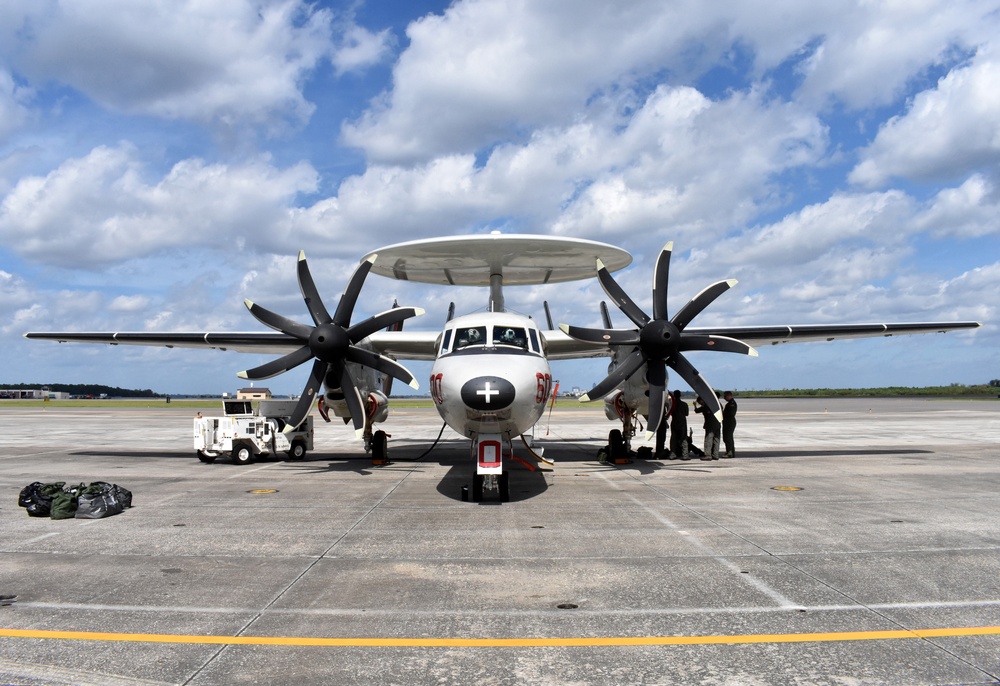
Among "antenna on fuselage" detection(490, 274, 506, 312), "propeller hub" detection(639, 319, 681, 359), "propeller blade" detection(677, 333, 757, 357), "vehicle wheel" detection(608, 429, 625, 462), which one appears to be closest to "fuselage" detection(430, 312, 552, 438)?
"propeller hub" detection(639, 319, 681, 359)

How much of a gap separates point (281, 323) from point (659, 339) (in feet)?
32.7

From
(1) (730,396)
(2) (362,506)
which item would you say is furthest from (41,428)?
Answer: (1) (730,396)

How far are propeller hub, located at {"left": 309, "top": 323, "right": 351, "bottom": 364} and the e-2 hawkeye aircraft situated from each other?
0.09 feet

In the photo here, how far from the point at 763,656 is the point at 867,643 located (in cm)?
97

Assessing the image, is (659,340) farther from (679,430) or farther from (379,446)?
(379,446)

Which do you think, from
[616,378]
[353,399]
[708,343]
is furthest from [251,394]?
[708,343]

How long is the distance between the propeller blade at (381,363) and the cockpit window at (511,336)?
408 centimetres

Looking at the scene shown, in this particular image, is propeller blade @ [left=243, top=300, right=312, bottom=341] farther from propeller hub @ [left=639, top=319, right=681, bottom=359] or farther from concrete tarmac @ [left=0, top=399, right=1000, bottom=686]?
propeller hub @ [left=639, top=319, right=681, bottom=359]

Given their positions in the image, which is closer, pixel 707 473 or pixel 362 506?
pixel 362 506

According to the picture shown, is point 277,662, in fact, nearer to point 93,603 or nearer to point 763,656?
point 93,603

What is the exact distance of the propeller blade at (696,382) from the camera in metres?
17.9

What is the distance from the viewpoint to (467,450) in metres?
24.7

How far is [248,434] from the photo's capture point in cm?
2083

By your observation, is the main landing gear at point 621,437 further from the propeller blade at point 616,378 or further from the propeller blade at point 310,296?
the propeller blade at point 310,296
